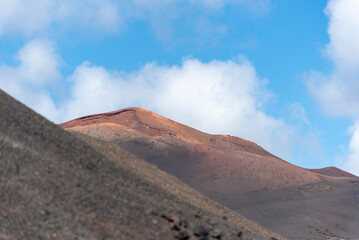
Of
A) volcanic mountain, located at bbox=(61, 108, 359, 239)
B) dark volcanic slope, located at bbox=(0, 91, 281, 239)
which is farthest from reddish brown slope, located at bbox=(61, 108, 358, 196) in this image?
dark volcanic slope, located at bbox=(0, 91, 281, 239)

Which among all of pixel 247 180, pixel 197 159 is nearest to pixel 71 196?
pixel 247 180

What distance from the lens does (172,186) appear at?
2000 cm

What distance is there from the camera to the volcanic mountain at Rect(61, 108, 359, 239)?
39250 mm

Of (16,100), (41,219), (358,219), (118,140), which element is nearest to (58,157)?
(41,219)

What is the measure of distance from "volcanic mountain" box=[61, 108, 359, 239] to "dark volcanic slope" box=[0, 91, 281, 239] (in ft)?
73.4

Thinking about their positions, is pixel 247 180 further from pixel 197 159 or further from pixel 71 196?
pixel 71 196

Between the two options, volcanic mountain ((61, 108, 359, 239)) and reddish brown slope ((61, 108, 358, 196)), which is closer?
volcanic mountain ((61, 108, 359, 239))

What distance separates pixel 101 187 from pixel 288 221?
26.8 metres

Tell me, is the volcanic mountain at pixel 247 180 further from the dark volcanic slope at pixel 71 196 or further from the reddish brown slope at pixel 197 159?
the dark volcanic slope at pixel 71 196

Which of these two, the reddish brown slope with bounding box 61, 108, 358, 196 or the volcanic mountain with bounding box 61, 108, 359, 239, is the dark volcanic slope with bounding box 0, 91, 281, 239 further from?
the reddish brown slope with bounding box 61, 108, 358, 196

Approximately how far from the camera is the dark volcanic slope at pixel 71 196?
11.8 meters

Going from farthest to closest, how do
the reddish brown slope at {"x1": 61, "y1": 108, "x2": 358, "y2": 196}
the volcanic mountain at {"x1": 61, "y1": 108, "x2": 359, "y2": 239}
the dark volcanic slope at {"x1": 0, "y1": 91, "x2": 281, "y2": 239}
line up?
the reddish brown slope at {"x1": 61, "y1": 108, "x2": 358, "y2": 196} < the volcanic mountain at {"x1": 61, "y1": 108, "x2": 359, "y2": 239} < the dark volcanic slope at {"x1": 0, "y1": 91, "x2": 281, "y2": 239}

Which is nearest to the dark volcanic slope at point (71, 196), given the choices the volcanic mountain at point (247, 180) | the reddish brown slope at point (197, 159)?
the volcanic mountain at point (247, 180)

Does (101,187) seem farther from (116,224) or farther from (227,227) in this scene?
(227,227)
